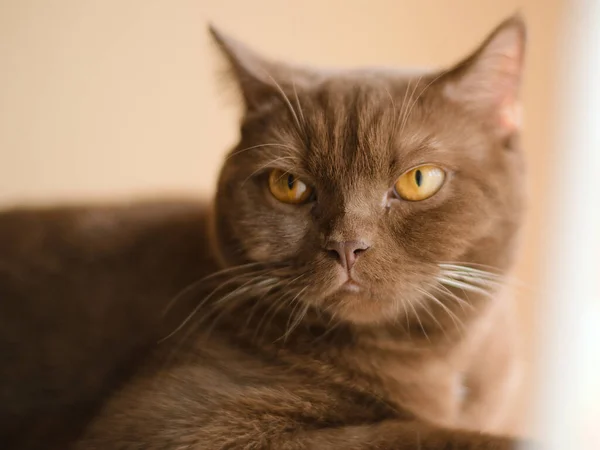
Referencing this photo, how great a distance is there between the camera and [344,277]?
100 centimetres

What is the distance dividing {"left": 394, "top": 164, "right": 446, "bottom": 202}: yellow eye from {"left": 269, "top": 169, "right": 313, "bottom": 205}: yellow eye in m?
0.16

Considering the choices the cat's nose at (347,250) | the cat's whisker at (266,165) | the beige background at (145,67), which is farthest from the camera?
the beige background at (145,67)

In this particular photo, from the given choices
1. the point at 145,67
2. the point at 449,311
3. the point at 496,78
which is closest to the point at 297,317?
the point at 449,311

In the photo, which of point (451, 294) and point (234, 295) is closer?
point (451, 294)

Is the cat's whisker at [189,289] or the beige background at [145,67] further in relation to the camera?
Result: the beige background at [145,67]

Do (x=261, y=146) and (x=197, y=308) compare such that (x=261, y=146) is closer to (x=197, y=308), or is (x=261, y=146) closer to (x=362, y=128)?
(x=362, y=128)

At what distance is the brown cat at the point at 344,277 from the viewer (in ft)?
3.31

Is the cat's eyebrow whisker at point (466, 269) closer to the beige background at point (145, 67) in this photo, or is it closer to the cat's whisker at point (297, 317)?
the cat's whisker at point (297, 317)

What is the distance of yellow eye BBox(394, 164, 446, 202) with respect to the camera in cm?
105

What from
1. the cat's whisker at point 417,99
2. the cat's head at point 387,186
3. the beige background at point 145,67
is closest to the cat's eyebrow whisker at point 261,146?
the cat's head at point 387,186

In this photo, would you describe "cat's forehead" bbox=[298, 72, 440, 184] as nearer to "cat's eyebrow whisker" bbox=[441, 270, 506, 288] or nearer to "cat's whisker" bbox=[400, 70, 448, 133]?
"cat's whisker" bbox=[400, 70, 448, 133]

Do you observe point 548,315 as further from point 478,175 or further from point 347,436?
point 347,436

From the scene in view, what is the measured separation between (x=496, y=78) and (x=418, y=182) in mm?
237

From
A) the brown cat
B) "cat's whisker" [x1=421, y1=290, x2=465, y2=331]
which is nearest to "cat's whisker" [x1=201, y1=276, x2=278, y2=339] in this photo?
the brown cat
